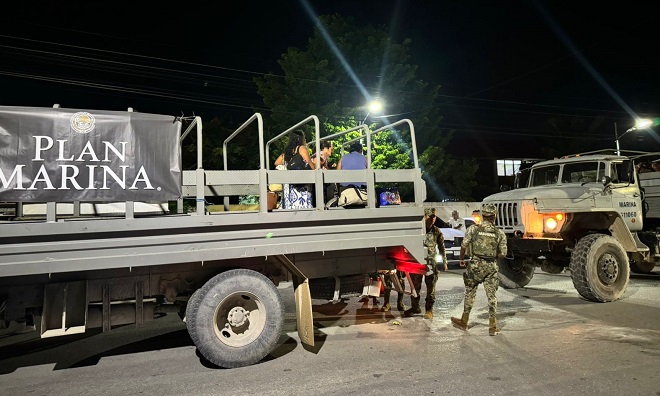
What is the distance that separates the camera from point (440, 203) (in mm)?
22781

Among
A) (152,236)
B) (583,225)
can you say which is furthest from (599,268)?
(152,236)

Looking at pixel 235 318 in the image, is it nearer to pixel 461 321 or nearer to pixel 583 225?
pixel 461 321

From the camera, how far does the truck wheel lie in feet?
30.3

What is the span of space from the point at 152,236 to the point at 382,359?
8.91 feet

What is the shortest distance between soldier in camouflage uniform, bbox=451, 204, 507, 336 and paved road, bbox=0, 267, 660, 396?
0.33 meters

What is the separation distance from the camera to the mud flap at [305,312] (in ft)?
16.6

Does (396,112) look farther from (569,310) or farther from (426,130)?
(569,310)

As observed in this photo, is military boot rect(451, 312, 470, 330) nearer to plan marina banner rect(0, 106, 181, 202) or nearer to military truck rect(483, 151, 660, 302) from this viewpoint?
military truck rect(483, 151, 660, 302)

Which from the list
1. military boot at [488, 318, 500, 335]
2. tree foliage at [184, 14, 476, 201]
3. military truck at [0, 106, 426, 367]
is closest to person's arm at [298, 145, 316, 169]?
military truck at [0, 106, 426, 367]

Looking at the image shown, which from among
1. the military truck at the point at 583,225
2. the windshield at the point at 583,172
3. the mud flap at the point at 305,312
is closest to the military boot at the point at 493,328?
the mud flap at the point at 305,312

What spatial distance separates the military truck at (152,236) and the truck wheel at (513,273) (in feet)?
15.0

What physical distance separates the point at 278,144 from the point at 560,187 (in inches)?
520

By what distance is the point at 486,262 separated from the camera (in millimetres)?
6078

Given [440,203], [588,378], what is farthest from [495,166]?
[588,378]
